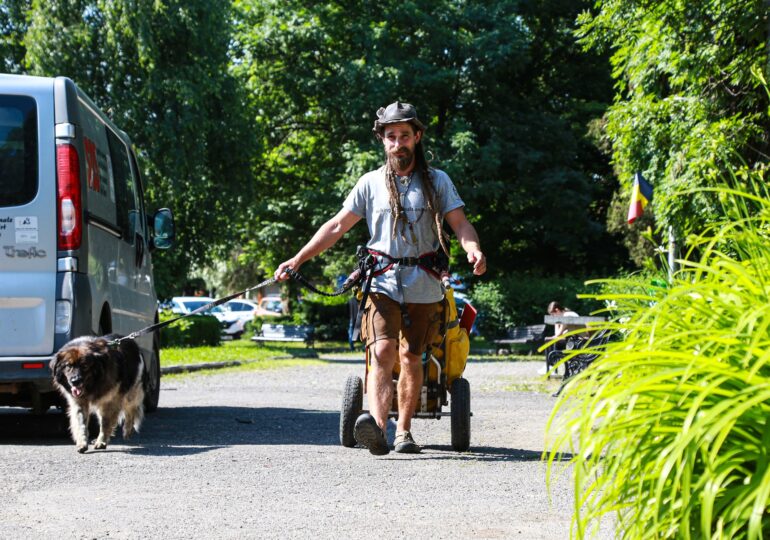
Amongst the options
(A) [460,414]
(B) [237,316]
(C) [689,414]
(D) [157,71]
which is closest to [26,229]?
(A) [460,414]

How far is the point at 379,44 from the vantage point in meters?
35.8

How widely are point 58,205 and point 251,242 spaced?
102 feet

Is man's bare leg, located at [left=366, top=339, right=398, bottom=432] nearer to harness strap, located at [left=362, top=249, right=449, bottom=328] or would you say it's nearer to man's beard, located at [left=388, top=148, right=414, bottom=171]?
harness strap, located at [left=362, top=249, right=449, bottom=328]

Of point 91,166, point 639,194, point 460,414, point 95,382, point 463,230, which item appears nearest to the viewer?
point 463,230

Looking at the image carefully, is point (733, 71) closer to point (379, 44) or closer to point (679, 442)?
point (679, 442)

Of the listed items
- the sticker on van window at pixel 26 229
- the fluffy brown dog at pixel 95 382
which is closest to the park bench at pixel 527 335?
the fluffy brown dog at pixel 95 382

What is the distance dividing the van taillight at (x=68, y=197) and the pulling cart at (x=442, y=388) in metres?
2.31

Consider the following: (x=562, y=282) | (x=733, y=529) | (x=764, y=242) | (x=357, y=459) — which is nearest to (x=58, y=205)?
(x=357, y=459)

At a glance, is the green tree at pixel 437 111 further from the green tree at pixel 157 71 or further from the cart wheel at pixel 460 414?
the cart wheel at pixel 460 414

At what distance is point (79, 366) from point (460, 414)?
8.66 feet

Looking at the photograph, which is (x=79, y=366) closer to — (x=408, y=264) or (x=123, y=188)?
(x=408, y=264)

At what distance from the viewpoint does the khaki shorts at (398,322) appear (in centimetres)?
740

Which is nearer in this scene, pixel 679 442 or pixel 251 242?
pixel 679 442

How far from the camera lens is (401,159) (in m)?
7.45
